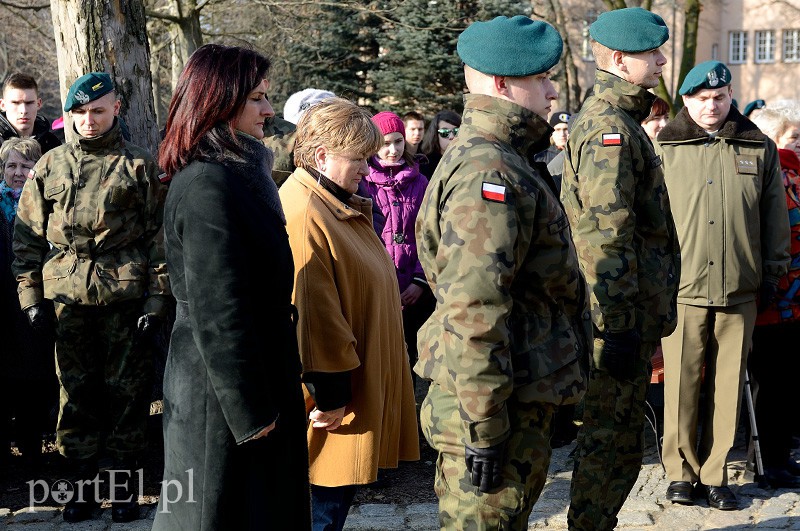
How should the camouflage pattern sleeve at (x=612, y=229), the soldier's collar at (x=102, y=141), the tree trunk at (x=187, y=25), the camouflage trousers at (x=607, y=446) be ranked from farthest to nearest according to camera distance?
the tree trunk at (x=187, y=25) → the soldier's collar at (x=102, y=141) → the camouflage trousers at (x=607, y=446) → the camouflage pattern sleeve at (x=612, y=229)

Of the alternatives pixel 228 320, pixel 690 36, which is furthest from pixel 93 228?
pixel 690 36

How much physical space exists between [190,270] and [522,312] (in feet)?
3.46

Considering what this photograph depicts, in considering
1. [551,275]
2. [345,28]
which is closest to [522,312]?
[551,275]

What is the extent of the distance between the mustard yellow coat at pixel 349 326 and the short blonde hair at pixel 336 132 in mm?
116

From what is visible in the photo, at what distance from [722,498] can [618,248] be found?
1998 mm

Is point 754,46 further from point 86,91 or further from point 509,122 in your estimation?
point 509,122

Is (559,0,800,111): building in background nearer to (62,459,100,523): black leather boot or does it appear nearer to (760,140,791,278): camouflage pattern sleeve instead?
(760,140,791,278): camouflage pattern sleeve

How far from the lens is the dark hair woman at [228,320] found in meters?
3.11

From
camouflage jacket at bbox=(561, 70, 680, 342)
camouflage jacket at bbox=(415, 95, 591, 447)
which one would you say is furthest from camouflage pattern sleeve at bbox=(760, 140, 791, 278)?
camouflage jacket at bbox=(415, 95, 591, 447)

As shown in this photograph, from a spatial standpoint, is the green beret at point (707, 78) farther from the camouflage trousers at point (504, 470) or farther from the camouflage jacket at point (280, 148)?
the camouflage trousers at point (504, 470)

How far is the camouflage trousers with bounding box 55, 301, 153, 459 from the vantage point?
17.7 ft

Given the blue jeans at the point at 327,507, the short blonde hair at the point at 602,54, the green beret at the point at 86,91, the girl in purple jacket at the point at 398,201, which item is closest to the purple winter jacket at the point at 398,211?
the girl in purple jacket at the point at 398,201

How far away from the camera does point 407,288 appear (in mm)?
6828

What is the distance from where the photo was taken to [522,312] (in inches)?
130
